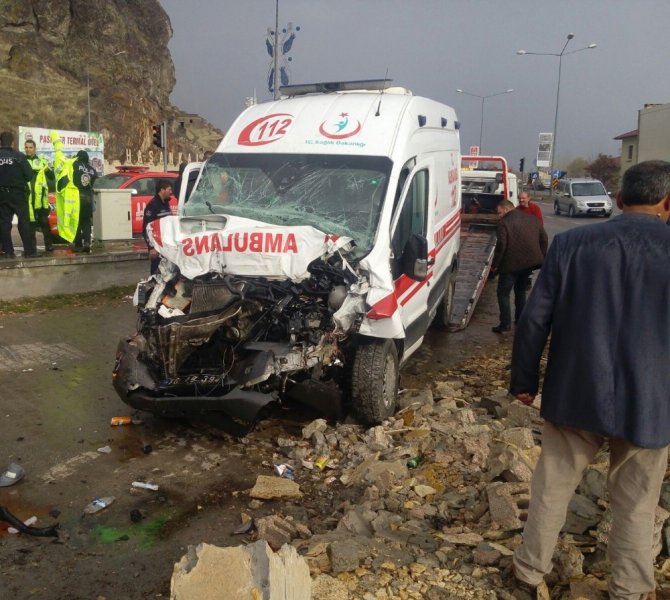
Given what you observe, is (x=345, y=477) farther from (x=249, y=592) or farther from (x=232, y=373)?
(x=249, y=592)

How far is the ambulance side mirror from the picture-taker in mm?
5637

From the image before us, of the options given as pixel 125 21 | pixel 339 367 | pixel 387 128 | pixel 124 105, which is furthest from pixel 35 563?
pixel 125 21

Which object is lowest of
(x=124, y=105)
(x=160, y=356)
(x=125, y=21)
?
(x=160, y=356)

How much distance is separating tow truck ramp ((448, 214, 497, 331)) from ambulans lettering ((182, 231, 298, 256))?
469 cm

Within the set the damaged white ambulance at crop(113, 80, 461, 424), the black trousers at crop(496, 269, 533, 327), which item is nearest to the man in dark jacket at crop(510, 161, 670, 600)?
the damaged white ambulance at crop(113, 80, 461, 424)

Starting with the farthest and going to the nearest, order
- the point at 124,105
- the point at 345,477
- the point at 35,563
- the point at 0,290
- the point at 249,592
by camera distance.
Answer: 1. the point at 124,105
2. the point at 0,290
3. the point at 345,477
4. the point at 35,563
5. the point at 249,592

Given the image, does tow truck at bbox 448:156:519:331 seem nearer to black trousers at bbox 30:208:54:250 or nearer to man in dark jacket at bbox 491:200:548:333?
man in dark jacket at bbox 491:200:548:333

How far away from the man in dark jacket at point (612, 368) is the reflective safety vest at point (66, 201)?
995 centimetres

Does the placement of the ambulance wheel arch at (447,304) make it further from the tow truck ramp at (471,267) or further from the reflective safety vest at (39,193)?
the reflective safety vest at (39,193)

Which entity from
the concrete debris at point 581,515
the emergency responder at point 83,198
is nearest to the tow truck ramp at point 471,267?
the concrete debris at point 581,515

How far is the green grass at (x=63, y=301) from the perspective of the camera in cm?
962

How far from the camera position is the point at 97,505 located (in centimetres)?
447

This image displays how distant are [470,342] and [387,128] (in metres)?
3.72

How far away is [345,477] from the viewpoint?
4840 mm
